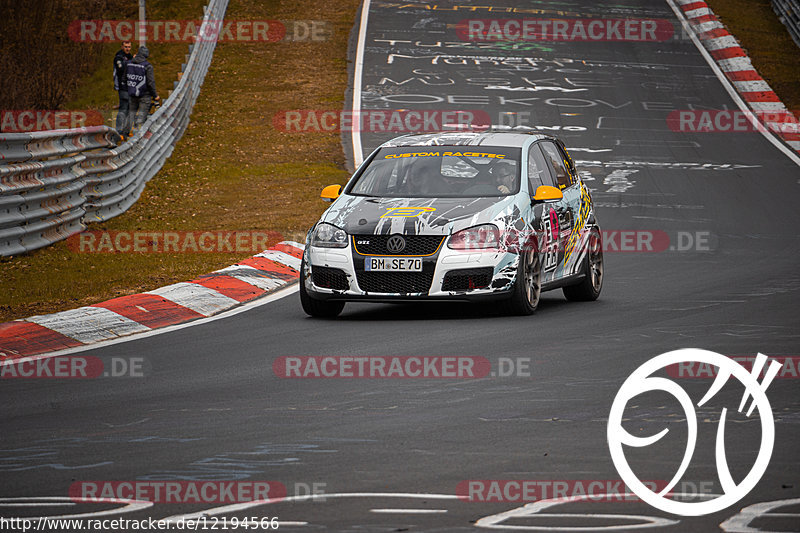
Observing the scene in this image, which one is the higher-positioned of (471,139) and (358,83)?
(358,83)

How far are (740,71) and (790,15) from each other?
702 centimetres

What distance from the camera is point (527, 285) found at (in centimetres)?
1154

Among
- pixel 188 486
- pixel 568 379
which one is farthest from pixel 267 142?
pixel 188 486

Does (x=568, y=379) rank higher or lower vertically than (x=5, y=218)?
lower

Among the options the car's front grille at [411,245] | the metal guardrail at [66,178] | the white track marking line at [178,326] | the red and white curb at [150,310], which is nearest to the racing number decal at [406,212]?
the car's front grille at [411,245]

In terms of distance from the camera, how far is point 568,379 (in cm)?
842

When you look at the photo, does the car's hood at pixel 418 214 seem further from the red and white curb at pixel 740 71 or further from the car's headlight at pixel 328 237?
the red and white curb at pixel 740 71

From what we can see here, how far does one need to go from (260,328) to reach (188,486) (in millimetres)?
5200

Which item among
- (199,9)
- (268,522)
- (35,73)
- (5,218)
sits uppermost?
(199,9)

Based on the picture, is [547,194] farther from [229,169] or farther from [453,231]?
[229,169]

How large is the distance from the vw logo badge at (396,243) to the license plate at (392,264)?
8cm

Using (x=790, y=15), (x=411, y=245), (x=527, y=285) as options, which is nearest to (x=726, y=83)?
(x=790, y=15)

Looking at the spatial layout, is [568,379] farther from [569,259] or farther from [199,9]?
[199,9]

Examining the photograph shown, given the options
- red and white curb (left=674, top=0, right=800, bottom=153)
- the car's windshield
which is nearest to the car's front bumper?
the car's windshield
